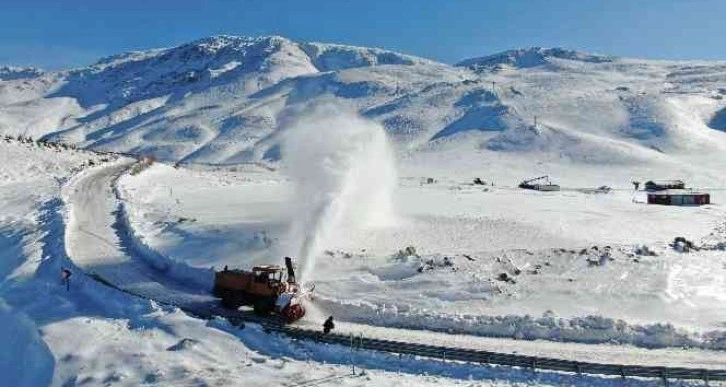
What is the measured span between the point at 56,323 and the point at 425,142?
13513 centimetres

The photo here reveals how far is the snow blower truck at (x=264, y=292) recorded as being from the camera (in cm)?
2825

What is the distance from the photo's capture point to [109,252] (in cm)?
4212

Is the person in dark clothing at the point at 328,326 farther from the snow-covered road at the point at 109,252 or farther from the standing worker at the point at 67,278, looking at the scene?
the standing worker at the point at 67,278

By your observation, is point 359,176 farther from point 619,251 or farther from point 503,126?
point 503,126

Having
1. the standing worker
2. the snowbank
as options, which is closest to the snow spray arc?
the snowbank

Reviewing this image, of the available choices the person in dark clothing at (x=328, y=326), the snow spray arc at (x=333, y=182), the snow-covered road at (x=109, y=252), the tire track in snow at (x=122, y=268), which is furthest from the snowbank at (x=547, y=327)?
the snow-covered road at (x=109, y=252)

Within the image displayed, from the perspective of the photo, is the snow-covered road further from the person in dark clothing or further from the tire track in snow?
the person in dark clothing

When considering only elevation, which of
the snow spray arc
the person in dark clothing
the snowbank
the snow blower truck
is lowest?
A: the person in dark clothing

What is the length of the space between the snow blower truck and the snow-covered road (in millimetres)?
1741

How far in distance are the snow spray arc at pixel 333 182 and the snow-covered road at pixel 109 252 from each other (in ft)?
20.6

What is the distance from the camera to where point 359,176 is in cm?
4869

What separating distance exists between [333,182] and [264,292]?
15.7m

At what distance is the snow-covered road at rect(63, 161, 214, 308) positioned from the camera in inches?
1321

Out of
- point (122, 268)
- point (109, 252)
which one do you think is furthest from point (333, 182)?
point (109, 252)
